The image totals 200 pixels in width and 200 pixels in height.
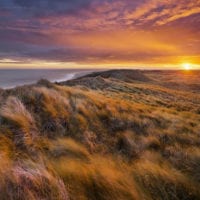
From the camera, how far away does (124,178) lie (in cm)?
479

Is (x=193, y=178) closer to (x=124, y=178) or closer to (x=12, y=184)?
(x=124, y=178)

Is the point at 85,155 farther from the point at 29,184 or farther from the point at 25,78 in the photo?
the point at 25,78

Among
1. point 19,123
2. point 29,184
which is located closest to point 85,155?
point 19,123

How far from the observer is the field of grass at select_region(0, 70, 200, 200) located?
3.86 m

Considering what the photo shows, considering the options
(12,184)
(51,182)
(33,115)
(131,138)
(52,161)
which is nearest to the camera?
(12,184)

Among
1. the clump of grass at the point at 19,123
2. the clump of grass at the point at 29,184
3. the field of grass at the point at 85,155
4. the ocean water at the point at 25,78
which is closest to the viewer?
the clump of grass at the point at 29,184

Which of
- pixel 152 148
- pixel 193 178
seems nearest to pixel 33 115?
pixel 152 148

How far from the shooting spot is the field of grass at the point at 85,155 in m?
3.86

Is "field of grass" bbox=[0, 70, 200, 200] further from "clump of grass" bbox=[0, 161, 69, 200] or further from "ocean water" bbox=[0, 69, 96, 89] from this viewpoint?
"ocean water" bbox=[0, 69, 96, 89]

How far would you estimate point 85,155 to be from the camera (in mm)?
5418

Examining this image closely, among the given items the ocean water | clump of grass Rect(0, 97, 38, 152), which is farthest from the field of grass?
the ocean water

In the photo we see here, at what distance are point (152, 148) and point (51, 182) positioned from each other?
3.96 m

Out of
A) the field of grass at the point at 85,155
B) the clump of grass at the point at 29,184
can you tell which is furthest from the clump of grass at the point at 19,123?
the clump of grass at the point at 29,184

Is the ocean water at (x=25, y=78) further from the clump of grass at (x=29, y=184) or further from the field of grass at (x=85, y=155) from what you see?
the clump of grass at (x=29, y=184)
